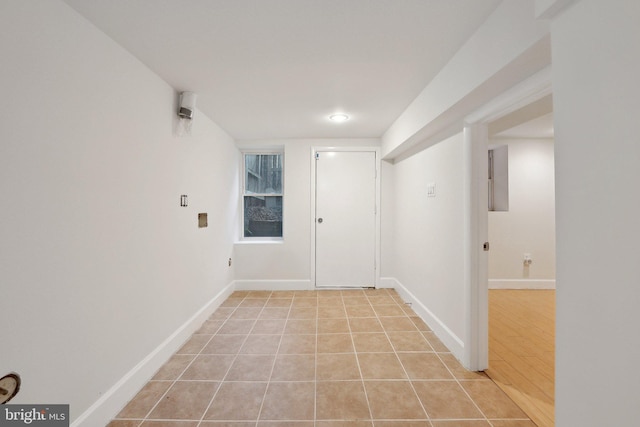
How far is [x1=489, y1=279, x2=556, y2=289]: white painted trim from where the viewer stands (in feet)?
13.1

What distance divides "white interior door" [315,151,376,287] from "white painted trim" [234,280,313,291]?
1.44 feet

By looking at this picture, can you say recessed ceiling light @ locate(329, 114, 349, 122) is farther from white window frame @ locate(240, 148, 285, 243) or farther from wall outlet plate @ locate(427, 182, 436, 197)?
white window frame @ locate(240, 148, 285, 243)

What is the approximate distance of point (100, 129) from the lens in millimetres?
1535

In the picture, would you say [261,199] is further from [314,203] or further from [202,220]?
[202,220]

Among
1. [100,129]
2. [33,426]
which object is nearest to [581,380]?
[33,426]

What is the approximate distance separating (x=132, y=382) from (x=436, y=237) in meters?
2.62

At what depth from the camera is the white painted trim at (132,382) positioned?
4.81 feet

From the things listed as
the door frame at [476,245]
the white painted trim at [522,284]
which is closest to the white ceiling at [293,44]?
the door frame at [476,245]

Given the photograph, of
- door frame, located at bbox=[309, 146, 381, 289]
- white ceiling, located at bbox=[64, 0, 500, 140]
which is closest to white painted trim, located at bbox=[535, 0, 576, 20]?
white ceiling, located at bbox=[64, 0, 500, 140]

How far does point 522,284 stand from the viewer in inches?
157

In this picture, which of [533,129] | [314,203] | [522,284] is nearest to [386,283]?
[314,203]

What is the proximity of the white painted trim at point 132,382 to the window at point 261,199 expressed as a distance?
5.83 feet

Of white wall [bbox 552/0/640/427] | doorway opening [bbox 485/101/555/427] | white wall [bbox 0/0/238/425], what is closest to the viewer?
white wall [bbox 552/0/640/427]

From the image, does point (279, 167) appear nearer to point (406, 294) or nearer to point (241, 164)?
point (241, 164)
